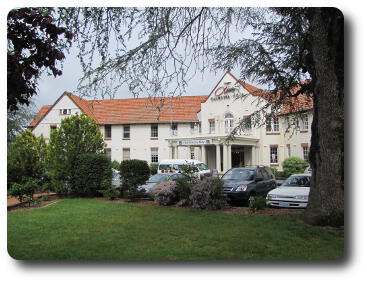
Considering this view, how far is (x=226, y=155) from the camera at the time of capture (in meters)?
7.00

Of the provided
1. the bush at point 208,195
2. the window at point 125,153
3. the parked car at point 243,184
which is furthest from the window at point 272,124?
the window at point 125,153

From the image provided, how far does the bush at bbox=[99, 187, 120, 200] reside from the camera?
8623 mm

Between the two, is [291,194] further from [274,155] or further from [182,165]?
[182,165]

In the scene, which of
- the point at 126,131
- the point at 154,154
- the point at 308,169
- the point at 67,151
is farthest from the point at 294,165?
the point at 67,151

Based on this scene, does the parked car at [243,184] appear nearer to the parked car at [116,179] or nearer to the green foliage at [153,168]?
the green foliage at [153,168]

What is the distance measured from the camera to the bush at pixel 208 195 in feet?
23.5

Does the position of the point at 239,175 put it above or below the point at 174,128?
below

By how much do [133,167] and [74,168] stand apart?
8.10ft

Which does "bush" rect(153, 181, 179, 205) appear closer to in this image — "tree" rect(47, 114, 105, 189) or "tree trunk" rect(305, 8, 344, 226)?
"tree" rect(47, 114, 105, 189)

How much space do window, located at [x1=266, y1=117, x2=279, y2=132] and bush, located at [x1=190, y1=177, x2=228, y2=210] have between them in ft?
5.33

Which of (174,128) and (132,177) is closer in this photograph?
(174,128)

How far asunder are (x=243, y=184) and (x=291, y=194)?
4.63 feet

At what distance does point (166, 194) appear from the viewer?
7.77 m
